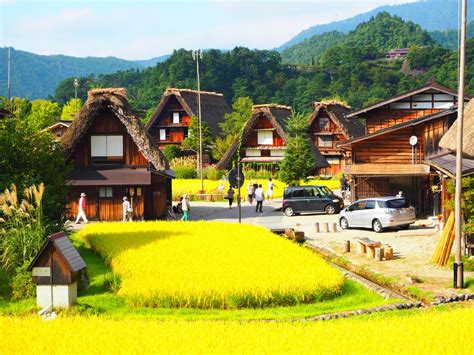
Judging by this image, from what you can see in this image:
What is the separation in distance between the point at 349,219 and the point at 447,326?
18907mm

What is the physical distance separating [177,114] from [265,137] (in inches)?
624

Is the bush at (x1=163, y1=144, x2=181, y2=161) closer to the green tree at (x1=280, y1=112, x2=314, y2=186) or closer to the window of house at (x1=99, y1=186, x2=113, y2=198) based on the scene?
the green tree at (x1=280, y1=112, x2=314, y2=186)

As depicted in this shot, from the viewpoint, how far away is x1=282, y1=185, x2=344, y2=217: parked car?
128 feet

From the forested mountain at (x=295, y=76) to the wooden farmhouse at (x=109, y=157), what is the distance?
65.7 metres

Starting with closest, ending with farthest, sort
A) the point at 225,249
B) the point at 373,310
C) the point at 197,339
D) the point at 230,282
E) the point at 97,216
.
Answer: the point at 197,339, the point at 373,310, the point at 230,282, the point at 225,249, the point at 97,216

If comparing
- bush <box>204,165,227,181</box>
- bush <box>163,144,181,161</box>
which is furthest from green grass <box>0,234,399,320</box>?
bush <box>163,144,181,161</box>

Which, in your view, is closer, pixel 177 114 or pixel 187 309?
pixel 187 309

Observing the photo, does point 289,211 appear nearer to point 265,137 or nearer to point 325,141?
point 265,137

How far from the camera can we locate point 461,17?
19.2 m

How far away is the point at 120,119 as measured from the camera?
3509 centimetres

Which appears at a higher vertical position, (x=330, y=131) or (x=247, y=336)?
(x=330, y=131)

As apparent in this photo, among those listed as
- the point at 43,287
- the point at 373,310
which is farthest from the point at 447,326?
the point at 43,287

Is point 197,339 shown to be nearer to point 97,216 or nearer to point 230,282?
point 230,282

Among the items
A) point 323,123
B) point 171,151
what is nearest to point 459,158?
point 323,123
